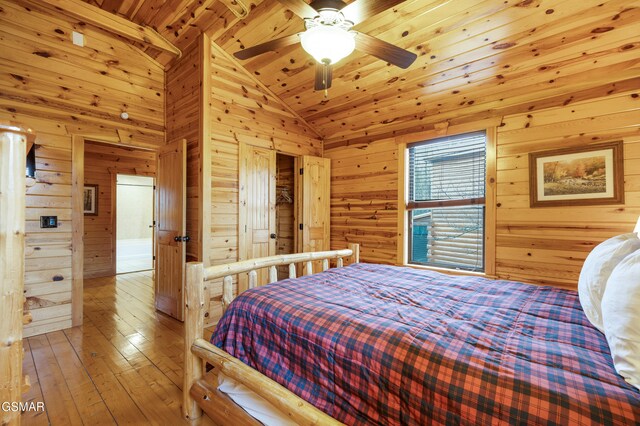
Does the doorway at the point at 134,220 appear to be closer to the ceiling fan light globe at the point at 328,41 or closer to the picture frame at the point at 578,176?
the ceiling fan light globe at the point at 328,41

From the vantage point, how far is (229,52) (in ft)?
11.3

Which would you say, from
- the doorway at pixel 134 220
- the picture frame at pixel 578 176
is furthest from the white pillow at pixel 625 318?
the doorway at pixel 134 220

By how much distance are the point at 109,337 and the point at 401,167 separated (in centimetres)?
371

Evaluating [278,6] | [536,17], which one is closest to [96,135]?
[278,6]

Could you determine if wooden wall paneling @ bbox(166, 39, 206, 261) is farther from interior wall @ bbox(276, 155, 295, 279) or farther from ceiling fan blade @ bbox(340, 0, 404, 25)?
ceiling fan blade @ bbox(340, 0, 404, 25)

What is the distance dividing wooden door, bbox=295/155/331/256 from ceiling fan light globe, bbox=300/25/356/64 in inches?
97.4

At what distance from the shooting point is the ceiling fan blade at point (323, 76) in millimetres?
2076

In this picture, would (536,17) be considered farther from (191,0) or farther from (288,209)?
(288,209)

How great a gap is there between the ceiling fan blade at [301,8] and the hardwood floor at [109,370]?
2.46 metres

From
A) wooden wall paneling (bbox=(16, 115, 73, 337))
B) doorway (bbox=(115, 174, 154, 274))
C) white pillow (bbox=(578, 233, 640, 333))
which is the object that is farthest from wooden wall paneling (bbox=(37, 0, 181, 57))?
doorway (bbox=(115, 174, 154, 274))

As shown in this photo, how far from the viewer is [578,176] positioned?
8.60 ft

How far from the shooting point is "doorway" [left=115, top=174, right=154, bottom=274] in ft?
24.3

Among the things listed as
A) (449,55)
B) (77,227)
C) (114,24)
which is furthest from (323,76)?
(77,227)

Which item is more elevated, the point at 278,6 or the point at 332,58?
the point at 278,6
